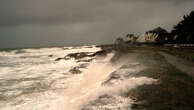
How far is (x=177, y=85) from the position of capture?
13.0 metres

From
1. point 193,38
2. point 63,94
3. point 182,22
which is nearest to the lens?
point 63,94

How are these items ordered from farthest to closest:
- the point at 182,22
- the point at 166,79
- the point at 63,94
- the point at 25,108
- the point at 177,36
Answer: the point at 177,36, the point at 182,22, the point at 166,79, the point at 63,94, the point at 25,108

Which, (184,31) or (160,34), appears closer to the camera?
(184,31)

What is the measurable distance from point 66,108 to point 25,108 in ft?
6.84

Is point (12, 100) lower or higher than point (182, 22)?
lower

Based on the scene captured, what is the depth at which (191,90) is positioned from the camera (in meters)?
11.6

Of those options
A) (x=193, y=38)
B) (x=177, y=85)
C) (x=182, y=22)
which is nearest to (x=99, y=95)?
(x=177, y=85)

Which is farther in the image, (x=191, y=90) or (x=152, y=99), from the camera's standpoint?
(x=191, y=90)

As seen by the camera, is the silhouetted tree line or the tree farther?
the tree

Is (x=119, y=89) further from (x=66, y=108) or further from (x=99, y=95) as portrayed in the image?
(x=66, y=108)

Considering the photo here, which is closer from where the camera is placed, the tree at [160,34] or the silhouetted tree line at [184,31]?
the silhouetted tree line at [184,31]

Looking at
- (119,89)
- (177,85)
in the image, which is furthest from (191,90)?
(119,89)

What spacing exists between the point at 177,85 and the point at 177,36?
66086 millimetres

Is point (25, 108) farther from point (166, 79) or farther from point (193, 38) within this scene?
point (193, 38)
